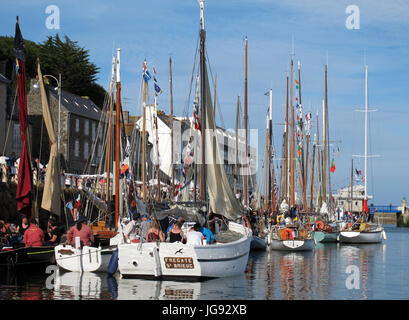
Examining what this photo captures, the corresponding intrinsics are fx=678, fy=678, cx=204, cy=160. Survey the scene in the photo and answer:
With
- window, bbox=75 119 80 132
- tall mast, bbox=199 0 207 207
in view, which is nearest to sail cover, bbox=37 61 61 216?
tall mast, bbox=199 0 207 207

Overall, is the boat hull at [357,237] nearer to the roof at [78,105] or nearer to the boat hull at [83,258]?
the roof at [78,105]

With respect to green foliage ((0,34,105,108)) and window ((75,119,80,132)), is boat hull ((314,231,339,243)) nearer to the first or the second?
window ((75,119,80,132))

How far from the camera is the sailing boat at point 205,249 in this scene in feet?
74.2

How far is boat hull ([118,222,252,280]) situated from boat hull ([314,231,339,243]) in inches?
1223

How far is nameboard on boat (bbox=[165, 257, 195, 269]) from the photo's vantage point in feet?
74.5

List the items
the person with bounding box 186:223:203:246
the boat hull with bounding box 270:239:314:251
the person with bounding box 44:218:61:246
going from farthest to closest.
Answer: the boat hull with bounding box 270:239:314:251 → the person with bounding box 44:218:61:246 → the person with bounding box 186:223:203:246

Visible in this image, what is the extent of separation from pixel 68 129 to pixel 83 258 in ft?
141

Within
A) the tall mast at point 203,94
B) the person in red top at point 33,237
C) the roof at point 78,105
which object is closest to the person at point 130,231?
the tall mast at point 203,94

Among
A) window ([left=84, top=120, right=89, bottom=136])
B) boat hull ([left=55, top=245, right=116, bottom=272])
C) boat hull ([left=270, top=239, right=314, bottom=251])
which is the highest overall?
window ([left=84, top=120, right=89, bottom=136])

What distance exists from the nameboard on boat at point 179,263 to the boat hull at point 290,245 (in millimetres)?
20185

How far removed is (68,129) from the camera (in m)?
67.5

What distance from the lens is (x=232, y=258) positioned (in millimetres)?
24453

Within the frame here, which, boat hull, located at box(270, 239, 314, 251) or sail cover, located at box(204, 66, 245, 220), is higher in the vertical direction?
sail cover, located at box(204, 66, 245, 220)
